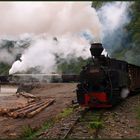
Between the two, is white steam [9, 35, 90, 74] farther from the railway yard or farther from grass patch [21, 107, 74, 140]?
grass patch [21, 107, 74, 140]

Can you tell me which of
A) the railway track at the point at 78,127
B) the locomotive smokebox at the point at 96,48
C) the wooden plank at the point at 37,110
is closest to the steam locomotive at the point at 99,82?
the locomotive smokebox at the point at 96,48

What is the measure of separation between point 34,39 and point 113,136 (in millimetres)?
30310

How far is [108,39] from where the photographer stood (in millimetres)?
29531

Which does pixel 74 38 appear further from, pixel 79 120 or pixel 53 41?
pixel 79 120

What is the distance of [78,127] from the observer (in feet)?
45.0

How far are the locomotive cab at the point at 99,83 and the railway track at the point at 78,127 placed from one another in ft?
4.86

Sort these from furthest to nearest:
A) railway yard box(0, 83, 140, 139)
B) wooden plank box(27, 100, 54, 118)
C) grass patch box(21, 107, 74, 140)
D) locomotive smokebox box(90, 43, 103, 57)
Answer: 1. locomotive smokebox box(90, 43, 103, 57)
2. wooden plank box(27, 100, 54, 118)
3. grass patch box(21, 107, 74, 140)
4. railway yard box(0, 83, 140, 139)

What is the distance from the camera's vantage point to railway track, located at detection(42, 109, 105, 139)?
12444 millimetres

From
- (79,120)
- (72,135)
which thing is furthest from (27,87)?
(72,135)

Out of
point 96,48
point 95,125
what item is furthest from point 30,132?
point 96,48

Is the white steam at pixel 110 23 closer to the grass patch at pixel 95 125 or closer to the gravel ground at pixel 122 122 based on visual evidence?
the gravel ground at pixel 122 122

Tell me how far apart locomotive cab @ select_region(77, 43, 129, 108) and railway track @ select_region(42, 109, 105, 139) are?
1480 millimetres

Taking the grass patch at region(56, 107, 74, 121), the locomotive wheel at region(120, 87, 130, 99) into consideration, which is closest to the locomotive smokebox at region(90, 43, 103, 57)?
the locomotive wheel at region(120, 87, 130, 99)

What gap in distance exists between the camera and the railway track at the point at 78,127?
Answer: 40.8 feet
